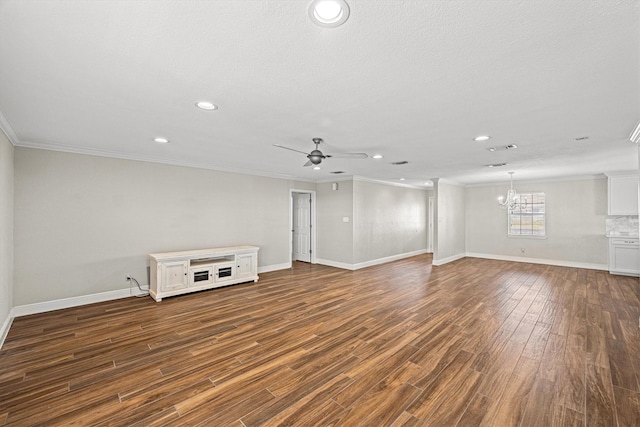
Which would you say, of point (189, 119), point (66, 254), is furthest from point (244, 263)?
point (189, 119)

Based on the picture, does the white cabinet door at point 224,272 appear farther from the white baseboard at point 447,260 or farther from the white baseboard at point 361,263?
the white baseboard at point 447,260

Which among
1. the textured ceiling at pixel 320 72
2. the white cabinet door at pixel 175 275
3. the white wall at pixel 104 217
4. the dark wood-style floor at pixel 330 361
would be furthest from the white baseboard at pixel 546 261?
the white cabinet door at pixel 175 275

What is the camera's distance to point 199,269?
4.90m

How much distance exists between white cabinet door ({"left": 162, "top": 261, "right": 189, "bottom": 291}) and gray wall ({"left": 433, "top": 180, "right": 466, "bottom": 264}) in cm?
620

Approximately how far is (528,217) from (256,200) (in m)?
7.90

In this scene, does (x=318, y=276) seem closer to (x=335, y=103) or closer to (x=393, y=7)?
(x=335, y=103)

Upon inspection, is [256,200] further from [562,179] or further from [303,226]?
[562,179]

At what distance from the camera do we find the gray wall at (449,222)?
755 cm

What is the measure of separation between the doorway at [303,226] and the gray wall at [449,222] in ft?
11.5

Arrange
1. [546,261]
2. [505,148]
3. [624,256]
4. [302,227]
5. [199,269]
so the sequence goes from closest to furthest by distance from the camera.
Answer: [505,148]
[199,269]
[624,256]
[546,261]
[302,227]

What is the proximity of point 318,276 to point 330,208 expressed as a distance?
2.09 metres

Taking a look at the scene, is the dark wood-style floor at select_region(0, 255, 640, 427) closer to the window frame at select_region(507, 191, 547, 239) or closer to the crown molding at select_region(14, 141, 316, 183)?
the crown molding at select_region(14, 141, 316, 183)

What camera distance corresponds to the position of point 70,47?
166 centimetres

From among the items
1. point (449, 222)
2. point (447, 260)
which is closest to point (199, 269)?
point (447, 260)
